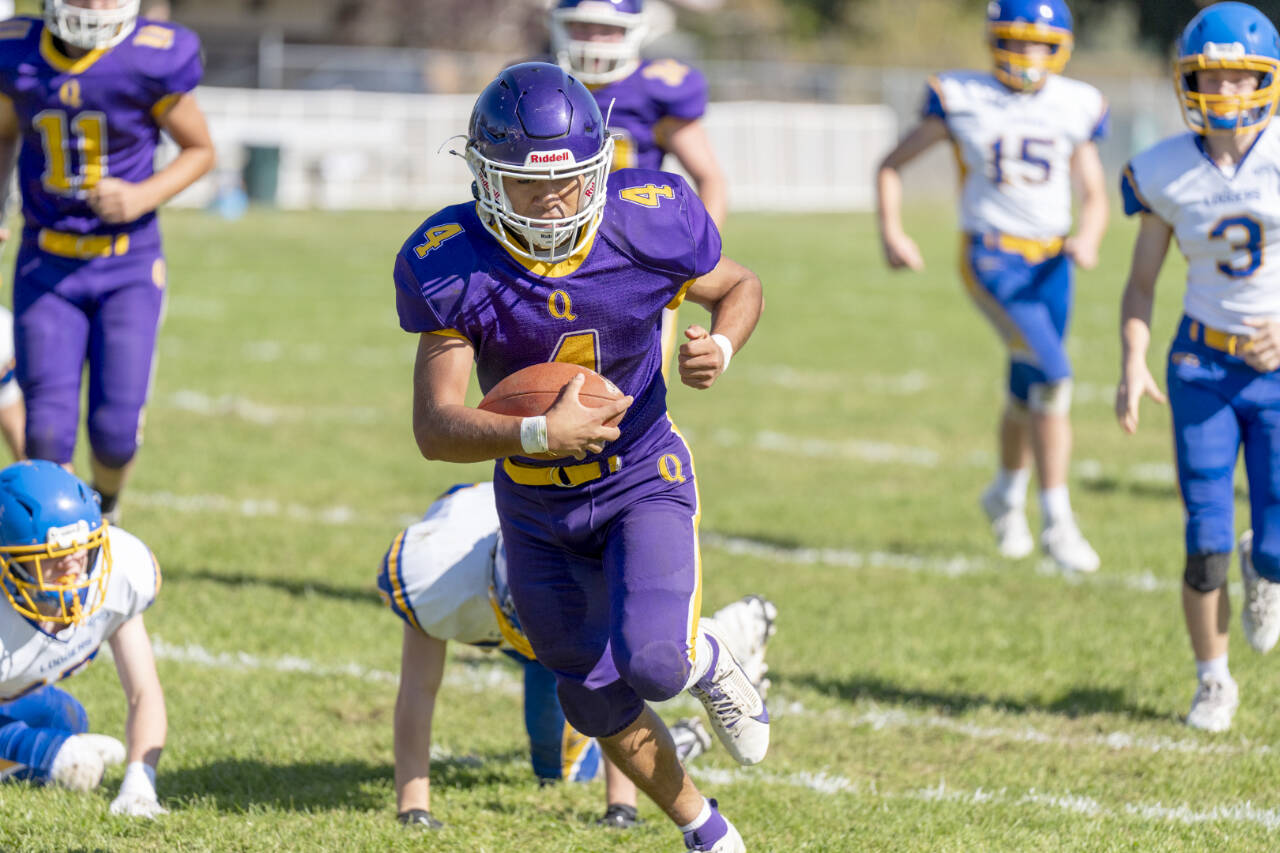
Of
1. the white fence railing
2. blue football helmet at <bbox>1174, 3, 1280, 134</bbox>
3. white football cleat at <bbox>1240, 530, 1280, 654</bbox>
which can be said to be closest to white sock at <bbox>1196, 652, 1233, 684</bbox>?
white football cleat at <bbox>1240, 530, 1280, 654</bbox>

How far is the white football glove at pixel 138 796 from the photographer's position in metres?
4.17

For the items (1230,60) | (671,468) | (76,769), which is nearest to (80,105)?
(76,769)

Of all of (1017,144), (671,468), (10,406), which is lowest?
(10,406)

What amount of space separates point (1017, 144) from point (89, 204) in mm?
3825

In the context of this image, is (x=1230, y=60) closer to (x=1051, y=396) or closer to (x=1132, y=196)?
(x=1132, y=196)

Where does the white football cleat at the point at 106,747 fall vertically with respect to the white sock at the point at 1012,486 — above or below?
above

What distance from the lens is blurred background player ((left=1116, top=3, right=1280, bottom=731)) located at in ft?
15.7

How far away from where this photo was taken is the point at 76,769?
4.41 m

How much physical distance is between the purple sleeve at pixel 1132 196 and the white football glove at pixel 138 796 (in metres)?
3.22

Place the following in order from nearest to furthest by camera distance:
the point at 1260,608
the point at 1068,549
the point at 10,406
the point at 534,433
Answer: the point at 534,433 < the point at 1260,608 < the point at 1068,549 < the point at 10,406

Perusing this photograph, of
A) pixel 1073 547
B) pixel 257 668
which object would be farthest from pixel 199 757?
pixel 1073 547

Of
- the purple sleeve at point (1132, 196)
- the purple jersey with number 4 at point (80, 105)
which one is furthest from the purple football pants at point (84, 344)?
the purple sleeve at point (1132, 196)

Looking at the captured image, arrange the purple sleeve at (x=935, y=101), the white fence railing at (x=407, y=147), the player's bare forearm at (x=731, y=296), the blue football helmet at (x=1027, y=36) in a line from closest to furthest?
the player's bare forearm at (x=731, y=296) < the blue football helmet at (x=1027, y=36) < the purple sleeve at (x=935, y=101) < the white fence railing at (x=407, y=147)

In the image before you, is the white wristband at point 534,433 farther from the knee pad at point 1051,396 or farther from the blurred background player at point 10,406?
the blurred background player at point 10,406
